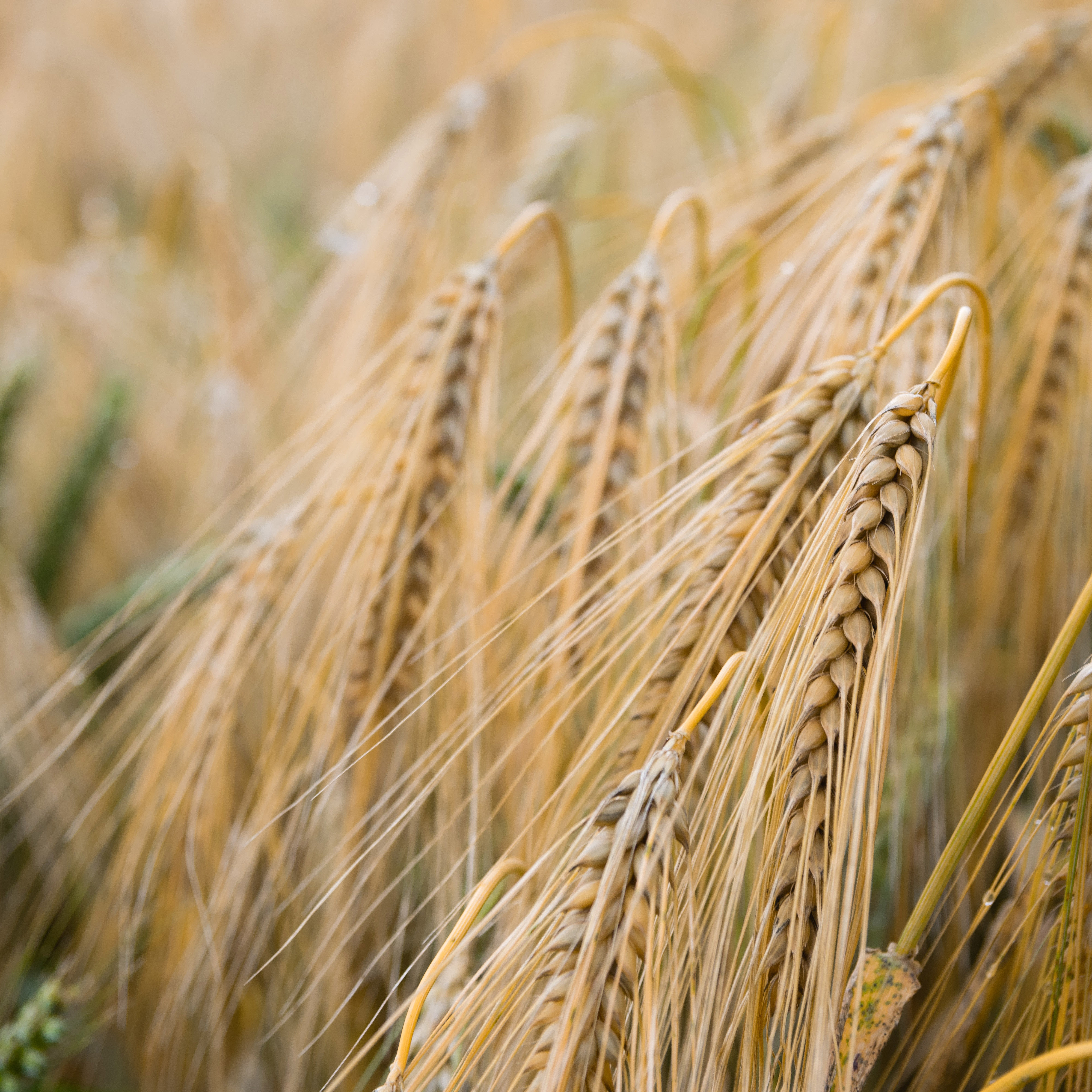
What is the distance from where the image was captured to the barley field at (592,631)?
1.05 feet

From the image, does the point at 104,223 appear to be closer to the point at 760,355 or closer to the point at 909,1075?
the point at 760,355

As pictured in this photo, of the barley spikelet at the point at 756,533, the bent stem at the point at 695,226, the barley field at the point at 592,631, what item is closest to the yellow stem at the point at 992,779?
the barley field at the point at 592,631

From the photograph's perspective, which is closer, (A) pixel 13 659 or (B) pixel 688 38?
(A) pixel 13 659

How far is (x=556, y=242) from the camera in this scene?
24.1 inches

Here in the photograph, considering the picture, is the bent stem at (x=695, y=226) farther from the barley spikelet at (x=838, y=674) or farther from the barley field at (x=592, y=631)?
A: the barley spikelet at (x=838, y=674)

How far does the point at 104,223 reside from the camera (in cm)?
137

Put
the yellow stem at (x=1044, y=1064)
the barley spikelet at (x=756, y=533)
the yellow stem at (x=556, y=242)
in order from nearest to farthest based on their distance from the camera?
the yellow stem at (x=1044, y=1064) → the barley spikelet at (x=756, y=533) → the yellow stem at (x=556, y=242)

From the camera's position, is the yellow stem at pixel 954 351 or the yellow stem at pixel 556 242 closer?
the yellow stem at pixel 954 351

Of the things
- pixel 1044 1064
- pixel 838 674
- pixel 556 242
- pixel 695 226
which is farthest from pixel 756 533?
pixel 695 226

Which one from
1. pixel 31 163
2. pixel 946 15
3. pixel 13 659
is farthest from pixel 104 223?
pixel 946 15

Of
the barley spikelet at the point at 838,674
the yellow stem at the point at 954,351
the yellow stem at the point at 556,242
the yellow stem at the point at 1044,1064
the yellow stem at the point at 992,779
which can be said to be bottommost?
the yellow stem at the point at 1044,1064

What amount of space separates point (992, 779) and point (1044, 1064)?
0.33 ft

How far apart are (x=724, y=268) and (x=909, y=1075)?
0.61m

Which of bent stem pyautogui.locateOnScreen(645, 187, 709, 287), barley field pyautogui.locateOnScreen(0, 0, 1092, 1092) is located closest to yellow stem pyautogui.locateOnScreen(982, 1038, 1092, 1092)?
barley field pyautogui.locateOnScreen(0, 0, 1092, 1092)
